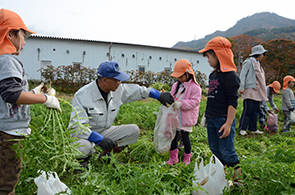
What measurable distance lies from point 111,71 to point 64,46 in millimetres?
19259

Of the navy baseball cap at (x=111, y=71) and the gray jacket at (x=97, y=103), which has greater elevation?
the navy baseball cap at (x=111, y=71)

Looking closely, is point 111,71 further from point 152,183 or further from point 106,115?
point 152,183

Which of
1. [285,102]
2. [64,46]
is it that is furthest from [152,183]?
[64,46]

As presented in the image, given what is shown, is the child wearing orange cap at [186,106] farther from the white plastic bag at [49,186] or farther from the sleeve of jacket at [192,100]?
the white plastic bag at [49,186]

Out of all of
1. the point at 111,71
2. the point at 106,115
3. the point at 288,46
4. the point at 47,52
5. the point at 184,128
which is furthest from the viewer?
the point at 288,46

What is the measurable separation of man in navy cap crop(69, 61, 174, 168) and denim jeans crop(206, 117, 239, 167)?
63cm

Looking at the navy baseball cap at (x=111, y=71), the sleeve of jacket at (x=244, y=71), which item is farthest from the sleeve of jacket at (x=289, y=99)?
the navy baseball cap at (x=111, y=71)

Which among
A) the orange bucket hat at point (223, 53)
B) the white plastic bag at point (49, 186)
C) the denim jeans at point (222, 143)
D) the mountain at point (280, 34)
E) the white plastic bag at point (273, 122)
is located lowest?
the white plastic bag at point (273, 122)

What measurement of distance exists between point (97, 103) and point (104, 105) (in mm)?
93

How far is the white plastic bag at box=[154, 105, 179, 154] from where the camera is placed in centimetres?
266

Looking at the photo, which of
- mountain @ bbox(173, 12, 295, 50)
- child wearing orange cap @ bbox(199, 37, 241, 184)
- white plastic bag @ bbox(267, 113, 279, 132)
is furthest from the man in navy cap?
mountain @ bbox(173, 12, 295, 50)

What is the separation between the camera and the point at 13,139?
1552 millimetres

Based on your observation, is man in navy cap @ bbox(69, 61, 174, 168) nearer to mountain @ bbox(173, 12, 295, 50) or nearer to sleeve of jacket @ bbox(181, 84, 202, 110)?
sleeve of jacket @ bbox(181, 84, 202, 110)

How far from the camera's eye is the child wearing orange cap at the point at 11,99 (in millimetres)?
1489
